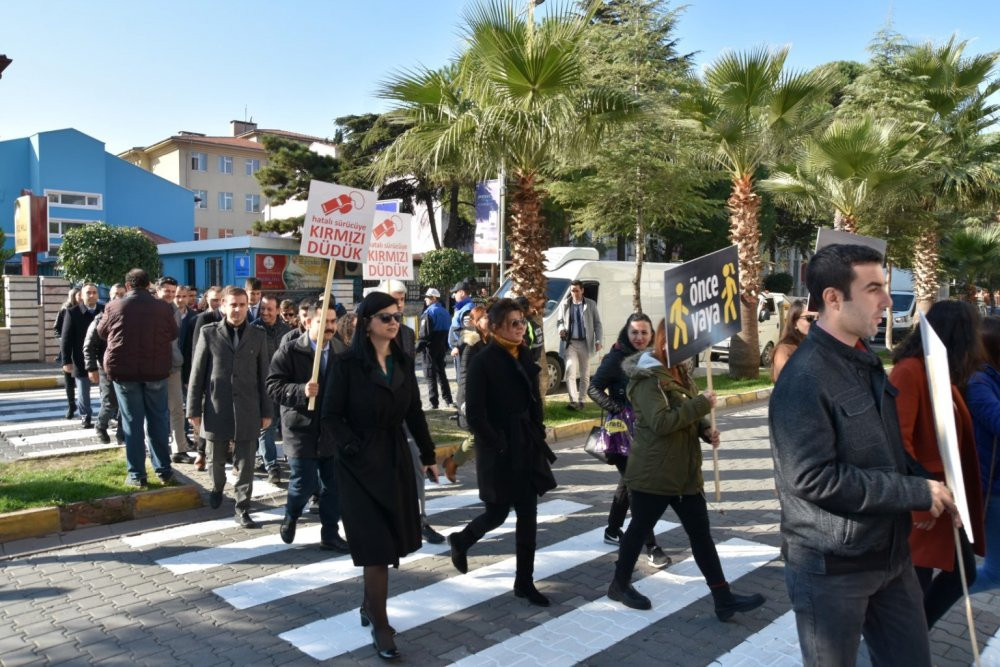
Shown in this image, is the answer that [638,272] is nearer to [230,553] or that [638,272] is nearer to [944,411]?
[230,553]

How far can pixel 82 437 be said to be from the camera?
1006cm

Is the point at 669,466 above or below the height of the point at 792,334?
below

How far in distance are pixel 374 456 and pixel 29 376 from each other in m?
14.8

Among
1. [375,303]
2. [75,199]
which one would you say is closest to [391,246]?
[375,303]

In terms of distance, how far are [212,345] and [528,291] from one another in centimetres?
562

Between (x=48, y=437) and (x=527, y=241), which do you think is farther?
(x=527, y=241)

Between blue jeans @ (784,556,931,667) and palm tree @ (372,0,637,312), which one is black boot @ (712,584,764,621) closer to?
blue jeans @ (784,556,931,667)

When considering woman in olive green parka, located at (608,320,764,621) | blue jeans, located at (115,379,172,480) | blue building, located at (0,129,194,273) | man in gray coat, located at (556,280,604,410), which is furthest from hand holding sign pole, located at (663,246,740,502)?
blue building, located at (0,129,194,273)

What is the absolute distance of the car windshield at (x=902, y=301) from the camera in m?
31.1

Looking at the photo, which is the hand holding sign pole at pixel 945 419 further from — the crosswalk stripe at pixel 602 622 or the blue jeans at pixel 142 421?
the blue jeans at pixel 142 421

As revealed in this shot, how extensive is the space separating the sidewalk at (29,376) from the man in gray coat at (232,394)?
10838mm

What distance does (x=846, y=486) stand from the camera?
7.95 feet

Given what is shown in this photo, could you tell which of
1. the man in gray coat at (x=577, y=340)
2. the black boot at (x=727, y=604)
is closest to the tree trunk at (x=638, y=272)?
the man in gray coat at (x=577, y=340)

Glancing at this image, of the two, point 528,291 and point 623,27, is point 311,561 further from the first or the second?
point 623,27
